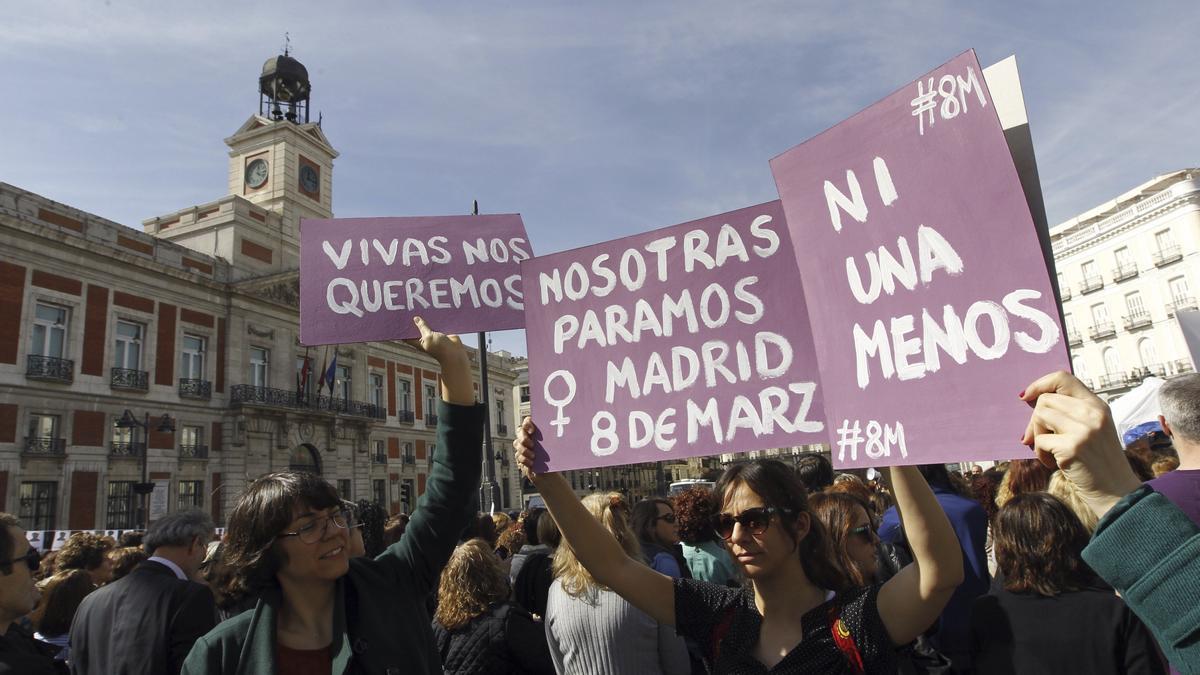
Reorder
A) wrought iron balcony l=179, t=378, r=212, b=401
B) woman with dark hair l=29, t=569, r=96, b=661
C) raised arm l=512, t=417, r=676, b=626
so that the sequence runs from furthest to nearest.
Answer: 1. wrought iron balcony l=179, t=378, r=212, b=401
2. woman with dark hair l=29, t=569, r=96, b=661
3. raised arm l=512, t=417, r=676, b=626

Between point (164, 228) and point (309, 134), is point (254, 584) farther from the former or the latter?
point (309, 134)

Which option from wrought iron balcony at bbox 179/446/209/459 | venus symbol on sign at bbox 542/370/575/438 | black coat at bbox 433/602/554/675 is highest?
wrought iron balcony at bbox 179/446/209/459

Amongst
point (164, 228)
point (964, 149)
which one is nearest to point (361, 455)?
point (164, 228)

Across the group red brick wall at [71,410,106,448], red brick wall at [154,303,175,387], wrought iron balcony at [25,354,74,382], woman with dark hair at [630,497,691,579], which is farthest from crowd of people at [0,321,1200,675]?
red brick wall at [154,303,175,387]

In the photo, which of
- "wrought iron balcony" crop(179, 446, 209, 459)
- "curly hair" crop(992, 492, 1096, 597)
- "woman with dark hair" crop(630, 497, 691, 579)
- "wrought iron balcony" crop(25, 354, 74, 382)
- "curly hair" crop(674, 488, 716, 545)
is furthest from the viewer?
"wrought iron balcony" crop(179, 446, 209, 459)

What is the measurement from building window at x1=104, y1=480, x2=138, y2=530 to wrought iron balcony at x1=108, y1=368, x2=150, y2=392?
3.02m

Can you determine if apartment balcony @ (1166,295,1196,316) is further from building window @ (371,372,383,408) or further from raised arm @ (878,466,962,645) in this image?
raised arm @ (878,466,962,645)

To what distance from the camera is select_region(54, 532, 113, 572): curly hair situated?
196 inches

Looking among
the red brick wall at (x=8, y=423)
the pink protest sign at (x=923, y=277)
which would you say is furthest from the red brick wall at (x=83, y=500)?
the pink protest sign at (x=923, y=277)

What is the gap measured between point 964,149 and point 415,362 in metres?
37.3

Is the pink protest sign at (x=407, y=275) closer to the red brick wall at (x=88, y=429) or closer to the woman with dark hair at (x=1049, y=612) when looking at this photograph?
the woman with dark hair at (x=1049, y=612)

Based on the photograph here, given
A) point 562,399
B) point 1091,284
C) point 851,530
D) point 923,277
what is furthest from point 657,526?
point 1091,284

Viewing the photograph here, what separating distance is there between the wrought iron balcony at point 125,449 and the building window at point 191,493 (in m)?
2.00

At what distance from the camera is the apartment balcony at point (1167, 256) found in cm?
3262
